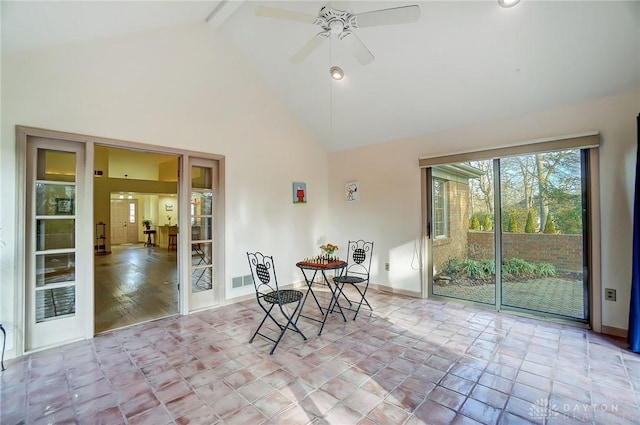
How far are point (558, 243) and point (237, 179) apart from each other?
4.49m

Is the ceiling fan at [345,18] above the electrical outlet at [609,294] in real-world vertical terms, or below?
above

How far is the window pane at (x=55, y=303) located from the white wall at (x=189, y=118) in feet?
0.70

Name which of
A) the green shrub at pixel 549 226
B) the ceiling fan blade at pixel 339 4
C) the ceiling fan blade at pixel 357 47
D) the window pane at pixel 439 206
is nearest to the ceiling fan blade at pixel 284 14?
the ceiling fan blade at pixel 339 4

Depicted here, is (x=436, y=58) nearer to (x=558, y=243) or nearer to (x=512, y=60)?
(x=512, y=60)

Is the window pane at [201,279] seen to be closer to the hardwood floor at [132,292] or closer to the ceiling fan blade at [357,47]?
the hardwood floor at [132,292]

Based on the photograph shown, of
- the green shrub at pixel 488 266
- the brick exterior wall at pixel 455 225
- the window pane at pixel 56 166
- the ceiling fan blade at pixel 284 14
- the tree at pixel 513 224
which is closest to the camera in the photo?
the ceiling fan blade at pixel 284 14

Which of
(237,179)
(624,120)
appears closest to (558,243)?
(624,120)

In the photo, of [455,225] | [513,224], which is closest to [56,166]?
[455,225]

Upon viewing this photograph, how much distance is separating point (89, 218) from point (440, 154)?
185 inches

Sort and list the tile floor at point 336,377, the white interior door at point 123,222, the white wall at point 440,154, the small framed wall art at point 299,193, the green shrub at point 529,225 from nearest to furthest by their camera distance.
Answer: the tile floor at point 336,377 → the white wall at point 440,154 → the green shrub at point 529,225 → the small framed wall art at point 299,193 → the white interior door at point 123,222

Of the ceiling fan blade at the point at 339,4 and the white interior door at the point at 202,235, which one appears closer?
the ceiling fan blade at the point at 339,4

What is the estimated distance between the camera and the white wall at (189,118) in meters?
2.75

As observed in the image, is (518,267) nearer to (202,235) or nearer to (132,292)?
(202,235)

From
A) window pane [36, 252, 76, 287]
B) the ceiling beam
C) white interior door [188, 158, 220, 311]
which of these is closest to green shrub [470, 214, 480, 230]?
white interior door [188, 158, 220, 311]
